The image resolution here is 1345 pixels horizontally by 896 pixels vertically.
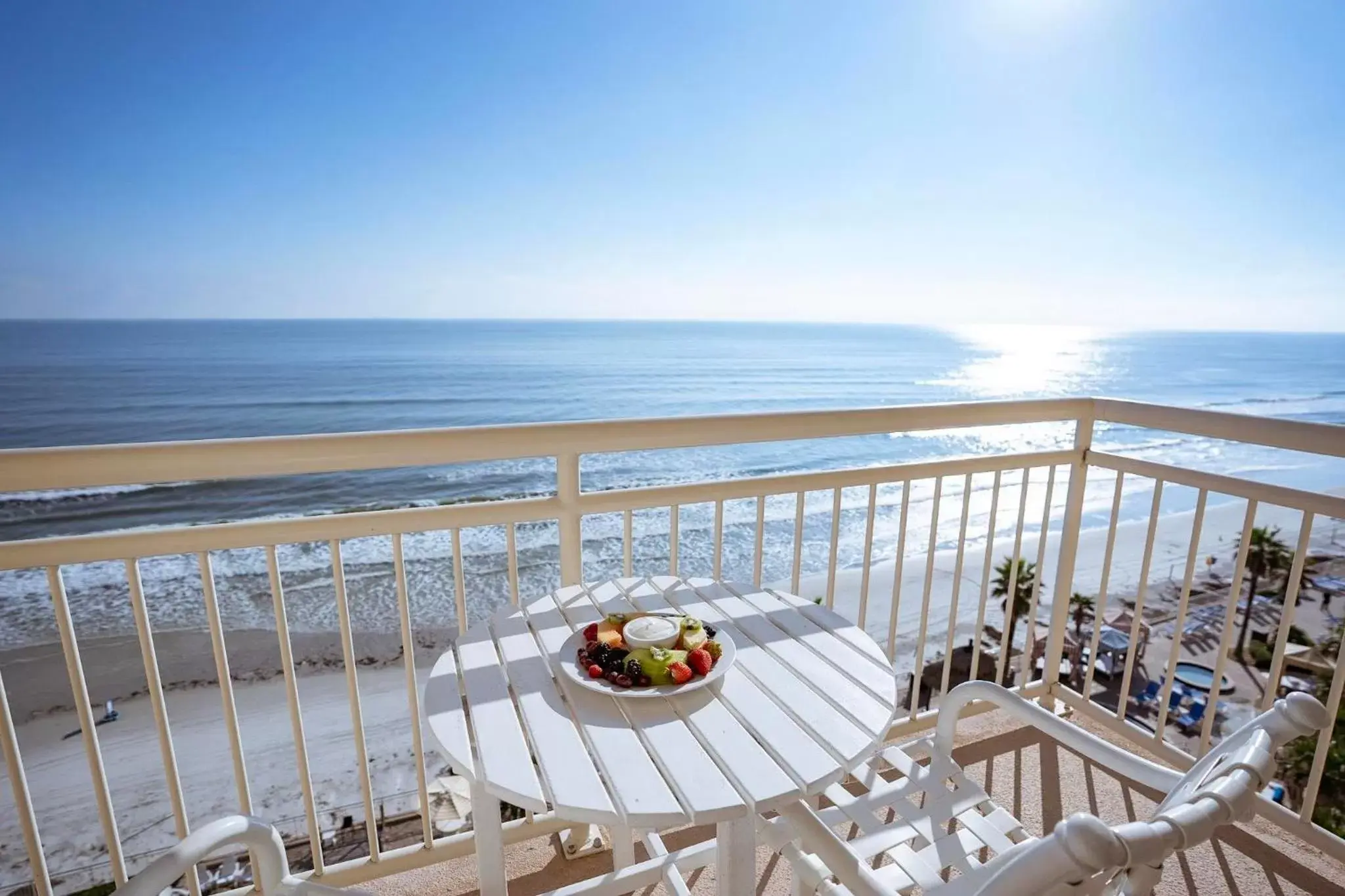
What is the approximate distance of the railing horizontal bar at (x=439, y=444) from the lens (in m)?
1.07

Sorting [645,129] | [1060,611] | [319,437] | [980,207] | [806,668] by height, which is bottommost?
[1060,611]

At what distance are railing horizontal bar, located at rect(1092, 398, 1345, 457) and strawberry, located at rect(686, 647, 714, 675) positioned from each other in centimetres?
129

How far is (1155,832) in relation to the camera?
48 centimetres

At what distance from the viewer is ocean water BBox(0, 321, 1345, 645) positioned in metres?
8.70

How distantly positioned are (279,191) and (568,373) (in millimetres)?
10841

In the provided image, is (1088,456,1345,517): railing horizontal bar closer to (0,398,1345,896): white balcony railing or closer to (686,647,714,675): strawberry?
(0,398,1345,896): white balcony railing

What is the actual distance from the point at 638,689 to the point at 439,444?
66 centimetres

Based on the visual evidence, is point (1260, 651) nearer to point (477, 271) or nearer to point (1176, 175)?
point (1176, 175)

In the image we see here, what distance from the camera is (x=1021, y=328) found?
2245 inches

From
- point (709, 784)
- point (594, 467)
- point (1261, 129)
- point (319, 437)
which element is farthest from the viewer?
point (594, 467)

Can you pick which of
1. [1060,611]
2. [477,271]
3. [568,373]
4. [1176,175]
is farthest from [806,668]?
[477,271]

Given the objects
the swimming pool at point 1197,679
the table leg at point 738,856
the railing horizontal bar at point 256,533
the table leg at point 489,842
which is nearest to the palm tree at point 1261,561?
the swimming pool at point 1197,679

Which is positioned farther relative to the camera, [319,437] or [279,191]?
[279,191]

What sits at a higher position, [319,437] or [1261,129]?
[1261,129]
